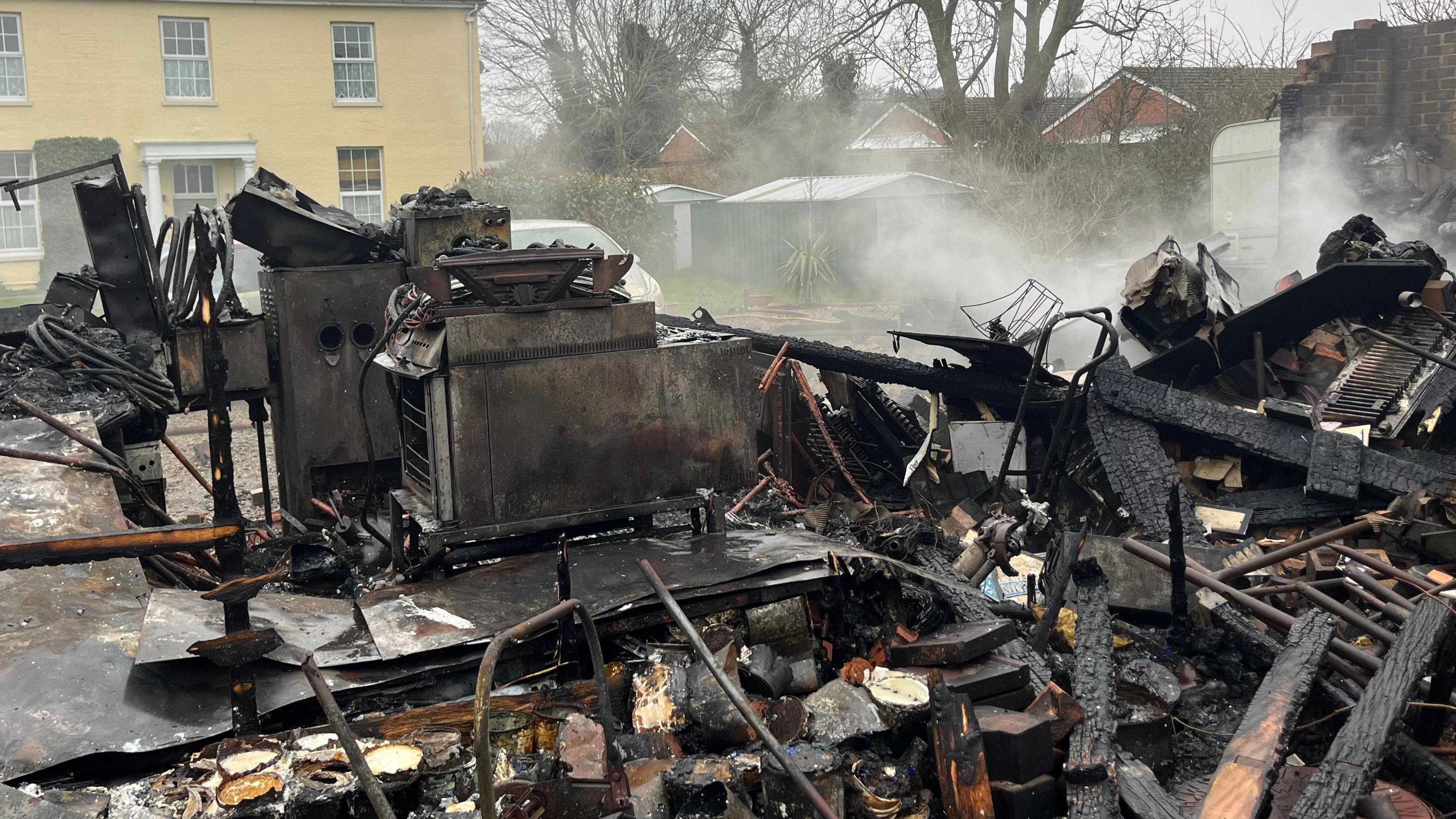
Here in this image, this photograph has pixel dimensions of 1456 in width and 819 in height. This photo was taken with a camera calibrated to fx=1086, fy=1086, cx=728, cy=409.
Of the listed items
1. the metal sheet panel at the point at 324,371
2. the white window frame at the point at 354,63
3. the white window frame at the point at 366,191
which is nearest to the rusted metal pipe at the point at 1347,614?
the metal sheet panel at the point at 324,371

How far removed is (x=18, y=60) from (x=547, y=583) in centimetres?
2476

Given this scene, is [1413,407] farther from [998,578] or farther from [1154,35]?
[1154,35]

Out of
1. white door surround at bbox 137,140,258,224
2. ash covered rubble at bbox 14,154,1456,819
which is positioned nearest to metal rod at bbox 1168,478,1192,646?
ash covered rubble at bbox 14,154,1456,819

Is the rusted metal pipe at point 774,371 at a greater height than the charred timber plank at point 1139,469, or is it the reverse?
the rusted metal pipe at point 774,371

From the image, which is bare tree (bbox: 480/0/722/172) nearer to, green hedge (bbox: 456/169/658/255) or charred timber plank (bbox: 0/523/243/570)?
green hedge (bbox: 456/169/658/255)

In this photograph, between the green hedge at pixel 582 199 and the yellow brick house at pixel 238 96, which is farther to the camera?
the green hedge at pixel 582 199

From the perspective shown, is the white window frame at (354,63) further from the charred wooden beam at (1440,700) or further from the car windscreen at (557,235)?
the charred wooden beam at (1440,700)

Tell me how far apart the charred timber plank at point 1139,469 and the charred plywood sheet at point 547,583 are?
2.54 meters

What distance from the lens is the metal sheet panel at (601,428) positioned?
5004 mm

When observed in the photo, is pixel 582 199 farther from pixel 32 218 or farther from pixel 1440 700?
pixel 1440 700

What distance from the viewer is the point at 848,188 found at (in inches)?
917

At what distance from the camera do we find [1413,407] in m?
7.00

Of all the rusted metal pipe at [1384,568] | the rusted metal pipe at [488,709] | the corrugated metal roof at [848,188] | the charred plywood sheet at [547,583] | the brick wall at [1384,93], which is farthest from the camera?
the corrugated metal roof at [848,188]

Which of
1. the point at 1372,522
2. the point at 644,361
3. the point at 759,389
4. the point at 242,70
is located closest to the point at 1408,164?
the point at 1372,522
